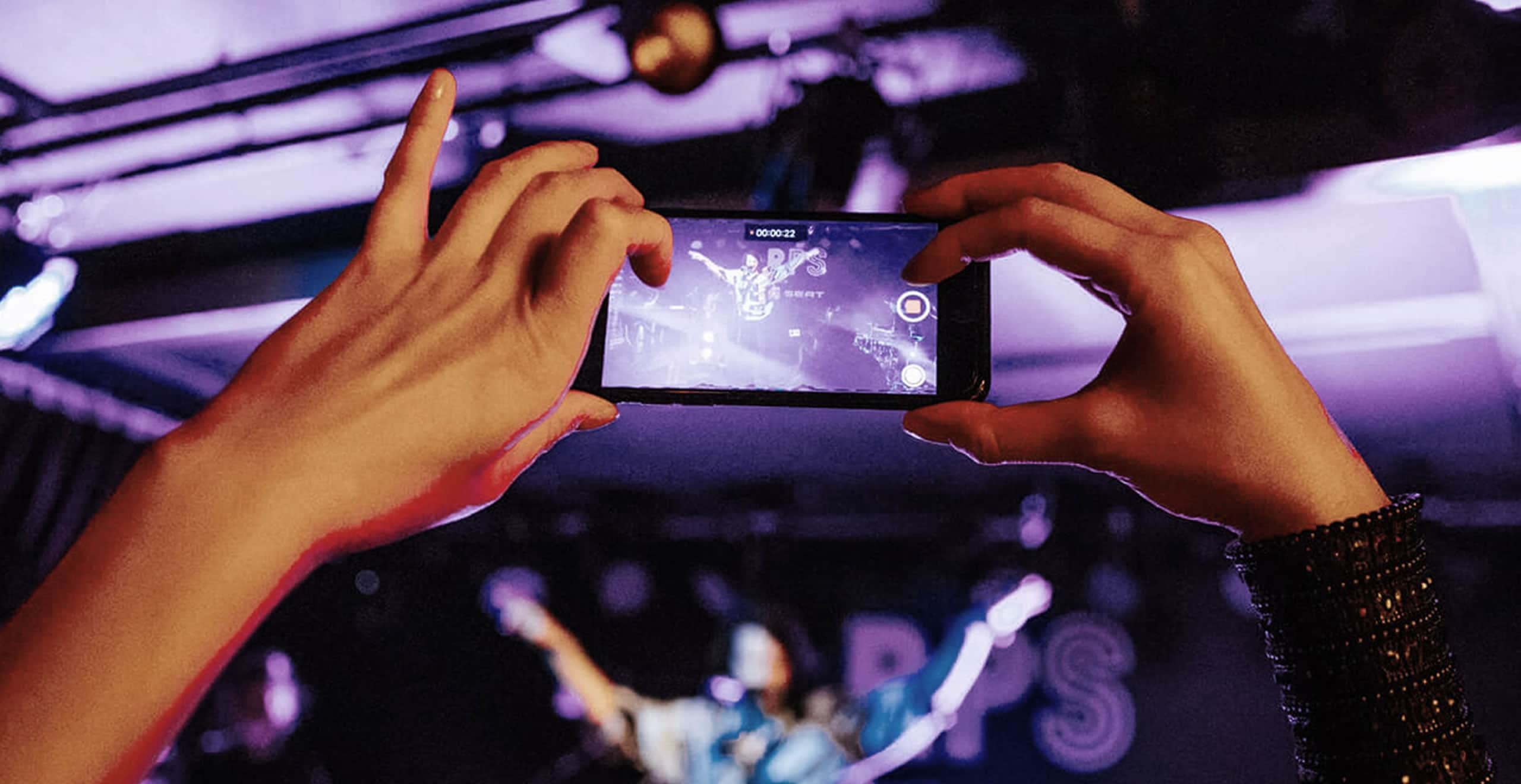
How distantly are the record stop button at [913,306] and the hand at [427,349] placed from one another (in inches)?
14.0

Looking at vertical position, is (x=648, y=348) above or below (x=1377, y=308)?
below

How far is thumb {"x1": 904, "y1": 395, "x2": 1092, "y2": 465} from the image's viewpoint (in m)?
0.65

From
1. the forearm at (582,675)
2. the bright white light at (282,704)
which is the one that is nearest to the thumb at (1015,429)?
the forearm at (582,675)

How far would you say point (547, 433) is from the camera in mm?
717

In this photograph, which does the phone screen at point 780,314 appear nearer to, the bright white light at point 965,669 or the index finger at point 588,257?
the index finger at point 588,257

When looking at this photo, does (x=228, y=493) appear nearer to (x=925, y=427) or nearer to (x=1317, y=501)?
(x=925, y=427)

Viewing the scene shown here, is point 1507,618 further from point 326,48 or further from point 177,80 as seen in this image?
point 177,80

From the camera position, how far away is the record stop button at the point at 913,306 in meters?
0.90

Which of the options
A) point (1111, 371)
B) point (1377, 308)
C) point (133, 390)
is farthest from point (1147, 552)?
point (133, 390)

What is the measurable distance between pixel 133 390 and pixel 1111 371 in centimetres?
382

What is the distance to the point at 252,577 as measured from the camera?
41 cm

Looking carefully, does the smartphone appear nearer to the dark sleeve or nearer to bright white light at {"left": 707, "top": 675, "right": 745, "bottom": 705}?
the dark sleeve

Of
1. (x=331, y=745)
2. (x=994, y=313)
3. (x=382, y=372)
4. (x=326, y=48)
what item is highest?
(x=326, y=48)

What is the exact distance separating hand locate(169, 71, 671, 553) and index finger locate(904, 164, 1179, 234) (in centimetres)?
28
